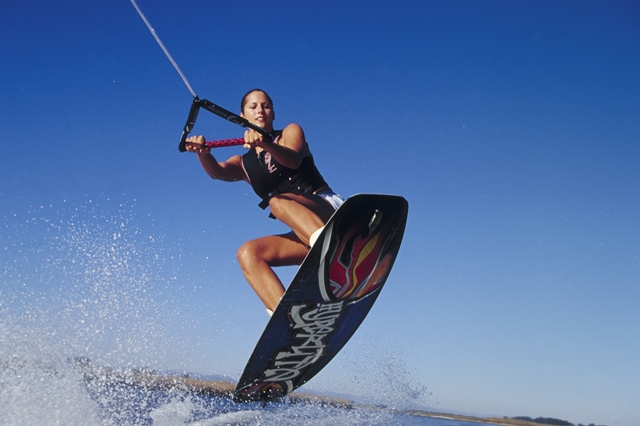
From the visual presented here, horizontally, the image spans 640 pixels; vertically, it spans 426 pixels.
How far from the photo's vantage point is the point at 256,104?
583 cm

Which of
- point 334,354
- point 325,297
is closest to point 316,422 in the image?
point 334,354

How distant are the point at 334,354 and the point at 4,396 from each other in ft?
11.3

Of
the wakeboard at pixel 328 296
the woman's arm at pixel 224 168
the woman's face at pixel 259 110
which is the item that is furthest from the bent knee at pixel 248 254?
the woman's face at pixel 259 110

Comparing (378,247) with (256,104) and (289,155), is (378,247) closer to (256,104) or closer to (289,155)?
Result: (289,155)

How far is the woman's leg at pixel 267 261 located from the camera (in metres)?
5.59

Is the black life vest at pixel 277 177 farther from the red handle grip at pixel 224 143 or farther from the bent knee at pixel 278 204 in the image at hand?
the red handle grip at pixel 224 143

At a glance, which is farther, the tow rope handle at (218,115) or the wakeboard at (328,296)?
the wakeboard at (328,296)

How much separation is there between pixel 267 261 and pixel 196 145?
4.52 feet

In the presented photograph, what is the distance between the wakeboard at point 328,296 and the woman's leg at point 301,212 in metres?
0.23

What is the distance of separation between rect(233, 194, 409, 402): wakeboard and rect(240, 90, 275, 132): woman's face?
1277 mm

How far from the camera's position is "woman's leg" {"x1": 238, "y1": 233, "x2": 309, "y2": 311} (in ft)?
18.3

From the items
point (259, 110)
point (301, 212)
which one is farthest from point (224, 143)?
point (301, 212)

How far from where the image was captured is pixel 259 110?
19.0ft

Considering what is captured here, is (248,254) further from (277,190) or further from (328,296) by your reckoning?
(328,296)
